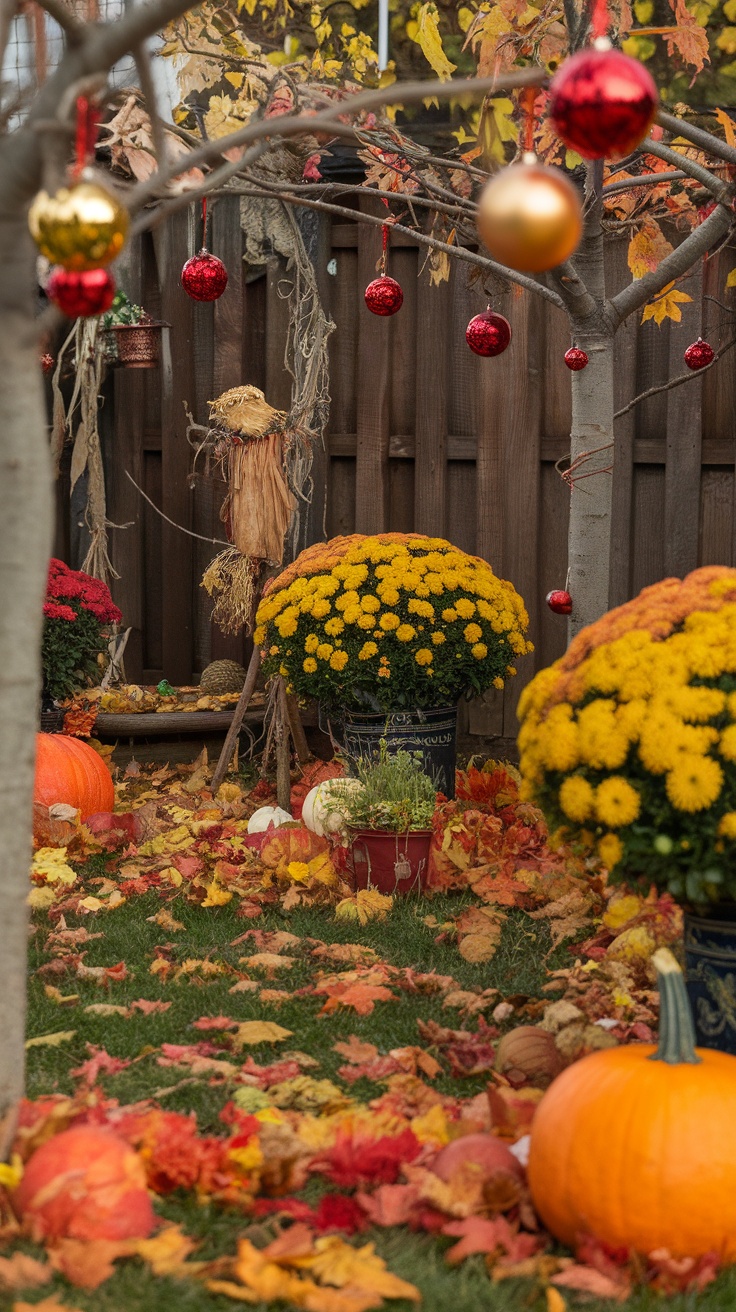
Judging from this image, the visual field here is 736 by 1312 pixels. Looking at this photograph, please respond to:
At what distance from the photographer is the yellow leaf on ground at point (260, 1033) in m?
2.98

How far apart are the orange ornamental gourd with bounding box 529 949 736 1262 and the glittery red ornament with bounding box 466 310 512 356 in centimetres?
304

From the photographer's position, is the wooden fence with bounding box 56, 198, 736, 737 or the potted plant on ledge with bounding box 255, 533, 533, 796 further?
the wooden fence with bounding box 56, 198, 736, 737

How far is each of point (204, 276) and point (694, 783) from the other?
325cm

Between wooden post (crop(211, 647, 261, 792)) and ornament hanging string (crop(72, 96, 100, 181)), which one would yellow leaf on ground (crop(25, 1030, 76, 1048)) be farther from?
wooden post (crop(211, 647, 261, 792))

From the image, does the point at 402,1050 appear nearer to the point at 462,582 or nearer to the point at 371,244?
the point at 462,582

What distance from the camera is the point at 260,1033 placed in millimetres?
3010

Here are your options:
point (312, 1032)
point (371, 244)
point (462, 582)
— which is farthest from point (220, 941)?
point (371, 244)

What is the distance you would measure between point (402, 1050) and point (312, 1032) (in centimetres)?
29

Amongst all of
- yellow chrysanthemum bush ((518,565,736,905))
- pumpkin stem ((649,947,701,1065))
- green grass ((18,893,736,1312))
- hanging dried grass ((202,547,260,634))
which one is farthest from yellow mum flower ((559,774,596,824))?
hanging dried grass ((202,547,260,634))

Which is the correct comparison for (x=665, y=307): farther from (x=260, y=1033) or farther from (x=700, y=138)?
(x=260, y=1033)

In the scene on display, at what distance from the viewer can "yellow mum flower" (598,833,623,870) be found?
2418mm

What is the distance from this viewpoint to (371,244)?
6.20m

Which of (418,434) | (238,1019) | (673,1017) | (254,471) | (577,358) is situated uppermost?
(577,358)

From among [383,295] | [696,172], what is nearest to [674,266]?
[696,172]
